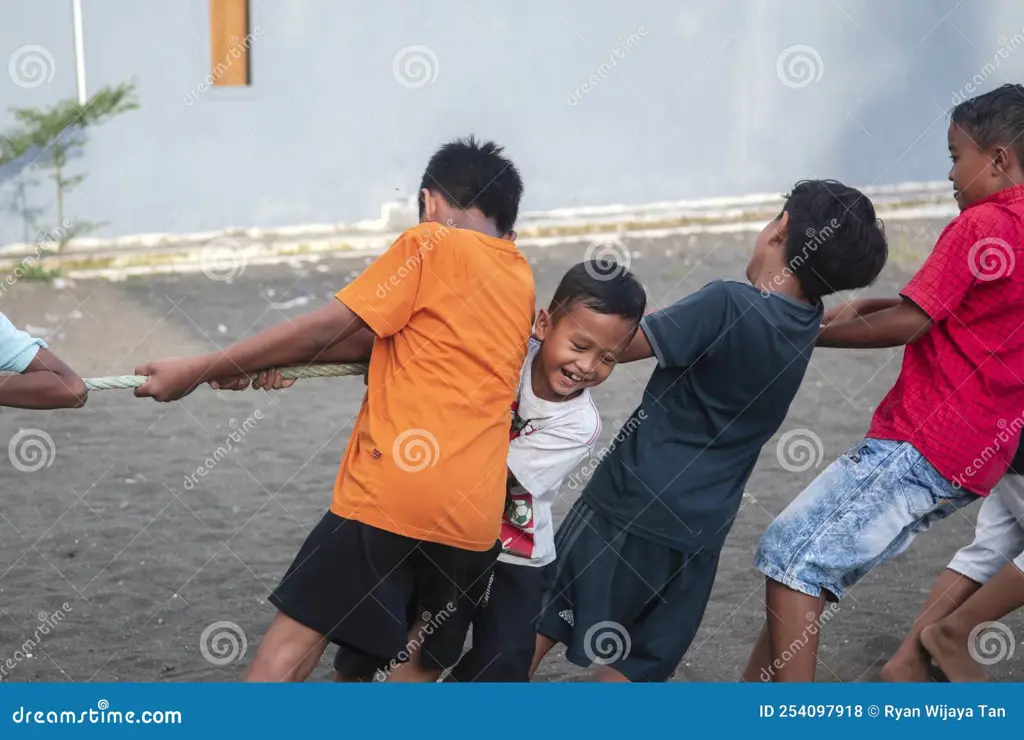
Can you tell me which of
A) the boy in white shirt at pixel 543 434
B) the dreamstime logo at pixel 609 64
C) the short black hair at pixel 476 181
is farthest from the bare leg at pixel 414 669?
the dreamstime logo at pixel 609 64

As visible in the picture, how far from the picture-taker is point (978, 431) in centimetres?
278

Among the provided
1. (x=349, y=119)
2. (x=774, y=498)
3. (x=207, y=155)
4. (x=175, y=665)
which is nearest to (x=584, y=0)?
(x=349, y=119)

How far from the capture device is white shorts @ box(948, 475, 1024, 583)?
327cm

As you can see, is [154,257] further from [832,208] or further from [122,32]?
[832,208]

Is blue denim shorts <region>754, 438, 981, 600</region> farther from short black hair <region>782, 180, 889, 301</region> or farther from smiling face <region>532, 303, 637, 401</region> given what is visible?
smiling face <region>532, 303, 637, 401</region>

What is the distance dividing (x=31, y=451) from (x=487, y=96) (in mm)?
5155

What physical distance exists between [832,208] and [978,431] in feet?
2.01

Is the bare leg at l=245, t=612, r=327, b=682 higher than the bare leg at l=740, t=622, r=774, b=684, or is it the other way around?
the bare leg at l=245, t=612, r=327, b=682

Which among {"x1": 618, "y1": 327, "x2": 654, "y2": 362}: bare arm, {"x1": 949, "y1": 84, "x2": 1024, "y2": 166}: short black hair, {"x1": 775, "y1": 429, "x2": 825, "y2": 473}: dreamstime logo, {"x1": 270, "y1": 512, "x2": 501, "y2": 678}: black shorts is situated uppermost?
{"x1": 949, "y1": 84, "x2": 1024, "y2": 166}: short black hair

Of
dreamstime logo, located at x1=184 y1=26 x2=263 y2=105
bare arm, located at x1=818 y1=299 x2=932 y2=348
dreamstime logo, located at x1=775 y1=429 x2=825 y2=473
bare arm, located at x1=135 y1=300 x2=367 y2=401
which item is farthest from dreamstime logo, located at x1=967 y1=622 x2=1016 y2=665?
dreamstime logo, located at x1=184 y1=26 x2=263 y2=105

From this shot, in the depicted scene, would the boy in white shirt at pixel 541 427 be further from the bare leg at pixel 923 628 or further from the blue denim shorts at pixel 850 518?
the bare leg at pixel 923 628

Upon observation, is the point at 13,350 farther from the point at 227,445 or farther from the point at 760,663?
the point at 227,445

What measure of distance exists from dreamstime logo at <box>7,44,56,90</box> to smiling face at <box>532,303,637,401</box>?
799cm

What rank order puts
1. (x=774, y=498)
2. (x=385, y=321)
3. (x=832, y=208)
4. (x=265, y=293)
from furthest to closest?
(x=265, y=293) → (x=774, y=498) → (x=832, y=208) → (x=385, y=321)
